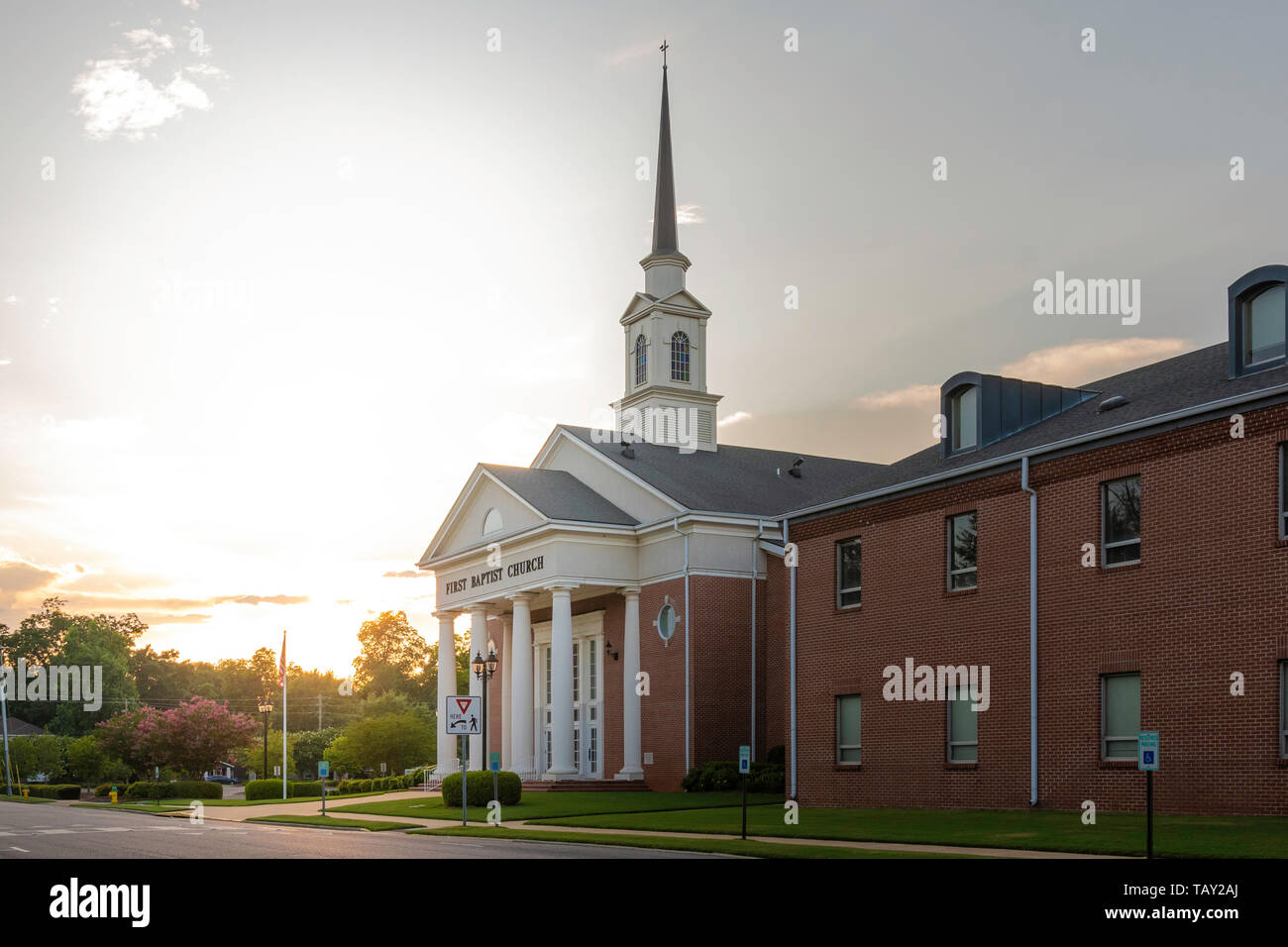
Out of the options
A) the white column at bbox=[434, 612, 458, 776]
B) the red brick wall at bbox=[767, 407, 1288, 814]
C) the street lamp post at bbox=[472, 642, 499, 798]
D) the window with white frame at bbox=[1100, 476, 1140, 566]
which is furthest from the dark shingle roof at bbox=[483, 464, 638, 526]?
the window with white frame at bbox=[1100, 476, 1140, 566]

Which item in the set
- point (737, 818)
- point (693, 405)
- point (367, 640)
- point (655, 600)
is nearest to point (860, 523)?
point (737, 818)

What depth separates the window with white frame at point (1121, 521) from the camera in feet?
89.2

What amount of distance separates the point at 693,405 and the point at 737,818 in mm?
26702

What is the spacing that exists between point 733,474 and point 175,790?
118ft

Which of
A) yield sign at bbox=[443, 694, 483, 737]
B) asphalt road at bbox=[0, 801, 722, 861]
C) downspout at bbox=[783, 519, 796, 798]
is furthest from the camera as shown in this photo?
downspout at bbox=[783, 519, 796, 798]

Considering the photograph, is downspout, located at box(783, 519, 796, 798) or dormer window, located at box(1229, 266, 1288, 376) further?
downspout, located at box(783, 519, 796, 798)

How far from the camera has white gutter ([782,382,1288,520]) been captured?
2462cm

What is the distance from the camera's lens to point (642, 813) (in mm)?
35875

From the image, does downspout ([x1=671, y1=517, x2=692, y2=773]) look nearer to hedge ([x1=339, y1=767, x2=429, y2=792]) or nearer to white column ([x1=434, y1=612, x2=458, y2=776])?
white column ([x1=434, y1=612, x2=458, y2=776])

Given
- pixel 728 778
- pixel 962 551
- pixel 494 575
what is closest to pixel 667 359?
pixel 494 575

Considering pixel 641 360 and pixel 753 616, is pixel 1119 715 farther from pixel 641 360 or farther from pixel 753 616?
pixel 641 360

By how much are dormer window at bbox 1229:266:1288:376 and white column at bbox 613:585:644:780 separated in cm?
2514

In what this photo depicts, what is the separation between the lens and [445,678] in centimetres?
5494

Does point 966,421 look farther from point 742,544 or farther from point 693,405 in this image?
point 693,405
